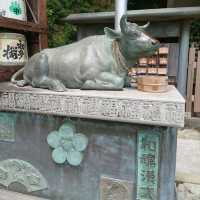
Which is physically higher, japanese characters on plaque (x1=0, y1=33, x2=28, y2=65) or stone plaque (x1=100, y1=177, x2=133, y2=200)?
japanese characters on plaque (x1=0, y1=33, x2=28, y2=65)

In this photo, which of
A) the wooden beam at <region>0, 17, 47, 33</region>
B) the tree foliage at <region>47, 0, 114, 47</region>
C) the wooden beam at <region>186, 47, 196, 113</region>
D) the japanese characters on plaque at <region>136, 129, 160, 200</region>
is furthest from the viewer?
the tree foliage at <region>47, 0, 114, 47</region>

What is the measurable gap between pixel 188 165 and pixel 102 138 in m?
1.39

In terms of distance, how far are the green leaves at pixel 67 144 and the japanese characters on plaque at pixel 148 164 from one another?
13.2 inches

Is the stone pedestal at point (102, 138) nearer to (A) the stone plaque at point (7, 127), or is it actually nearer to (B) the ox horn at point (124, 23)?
(A) the stone plaque at point (7, 127)

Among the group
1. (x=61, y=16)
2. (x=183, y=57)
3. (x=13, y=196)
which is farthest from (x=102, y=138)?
(x=61, y=16)

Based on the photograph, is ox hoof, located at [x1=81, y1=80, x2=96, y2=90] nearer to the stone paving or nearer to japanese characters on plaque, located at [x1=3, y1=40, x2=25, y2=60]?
japanese characters on plaque, located at [x1=3, y1=40, x2=25, y2=60]

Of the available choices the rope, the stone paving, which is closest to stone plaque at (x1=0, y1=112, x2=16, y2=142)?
the rope

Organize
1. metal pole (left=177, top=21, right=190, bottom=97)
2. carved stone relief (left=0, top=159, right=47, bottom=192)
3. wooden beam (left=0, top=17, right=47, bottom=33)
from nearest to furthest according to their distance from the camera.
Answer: carved stone relief (left=0, top=159, right=47, bottom=192) < wooden beam (left=0, top=17, right=47, bottom=33) < metal pole (left=177, top=21, right=190, bottom=97)

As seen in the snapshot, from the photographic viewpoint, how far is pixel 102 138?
1469mm

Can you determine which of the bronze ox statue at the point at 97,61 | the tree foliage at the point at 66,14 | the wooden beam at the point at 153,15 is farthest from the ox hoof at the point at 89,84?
the tree foliage at the point at 66,14

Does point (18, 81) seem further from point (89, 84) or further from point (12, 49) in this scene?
point (89, 84)

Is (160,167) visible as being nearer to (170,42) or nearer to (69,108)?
(69,108)

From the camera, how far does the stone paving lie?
5.90 ft

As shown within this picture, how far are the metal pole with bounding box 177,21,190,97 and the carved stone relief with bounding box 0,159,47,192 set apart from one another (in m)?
2.98
